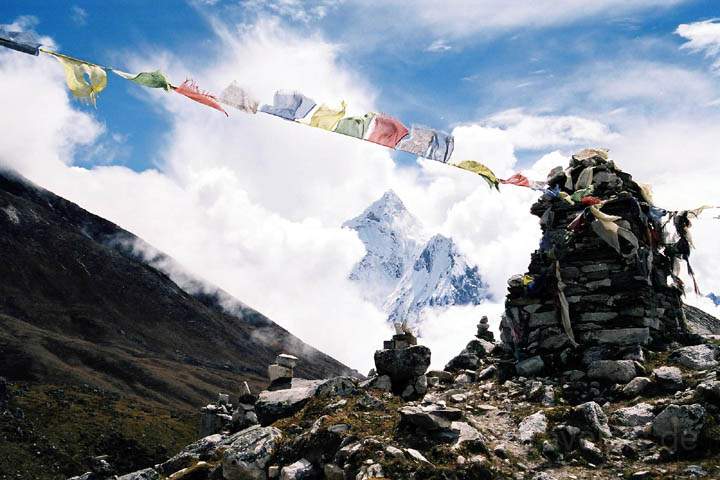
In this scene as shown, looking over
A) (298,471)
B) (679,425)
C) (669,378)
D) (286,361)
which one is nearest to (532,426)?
(679,425)

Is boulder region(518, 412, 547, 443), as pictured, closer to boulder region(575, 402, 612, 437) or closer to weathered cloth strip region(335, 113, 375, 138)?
boulder region(575, 402, 612, 437)

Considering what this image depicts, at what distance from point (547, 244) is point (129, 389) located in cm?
17420

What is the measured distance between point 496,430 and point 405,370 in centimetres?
308

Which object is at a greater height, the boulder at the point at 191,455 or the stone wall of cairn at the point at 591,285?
the stone wall of cairn at the point at 591,285

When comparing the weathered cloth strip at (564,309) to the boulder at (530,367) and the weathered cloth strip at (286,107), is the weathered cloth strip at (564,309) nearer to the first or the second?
the boulder at (530,367)

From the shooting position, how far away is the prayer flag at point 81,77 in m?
11.5

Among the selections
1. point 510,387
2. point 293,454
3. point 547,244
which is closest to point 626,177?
point 547,244

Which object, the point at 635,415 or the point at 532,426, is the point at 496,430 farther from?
the point at 635,415

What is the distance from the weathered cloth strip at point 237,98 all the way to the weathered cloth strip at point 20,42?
3578 mm

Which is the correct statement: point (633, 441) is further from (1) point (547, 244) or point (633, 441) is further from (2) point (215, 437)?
(2) point (215, 437)

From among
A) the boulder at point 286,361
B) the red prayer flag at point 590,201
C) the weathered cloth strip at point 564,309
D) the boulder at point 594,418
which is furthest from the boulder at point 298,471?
the red prayer flag at point 590,201

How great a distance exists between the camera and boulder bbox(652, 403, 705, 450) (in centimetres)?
1052

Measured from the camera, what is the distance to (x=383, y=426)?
39.5 ft

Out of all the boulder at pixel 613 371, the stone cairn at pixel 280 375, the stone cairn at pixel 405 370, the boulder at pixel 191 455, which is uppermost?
the boulder at pixel 613 371
